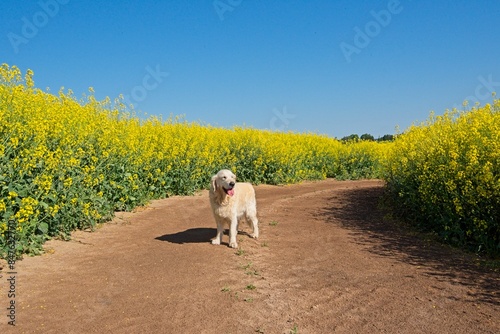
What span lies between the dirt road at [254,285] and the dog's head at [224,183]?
3.47 feet

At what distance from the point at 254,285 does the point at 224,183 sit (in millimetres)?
2159

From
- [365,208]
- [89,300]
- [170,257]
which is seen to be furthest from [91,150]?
[365,208]

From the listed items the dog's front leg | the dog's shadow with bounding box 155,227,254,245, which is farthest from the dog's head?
the dog's shadow with bounding box 155,227,254,245

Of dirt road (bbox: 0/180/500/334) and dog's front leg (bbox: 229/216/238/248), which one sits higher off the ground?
dog's front leg (bbox: 229/216/238/248)

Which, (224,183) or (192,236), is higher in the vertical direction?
(224,183)

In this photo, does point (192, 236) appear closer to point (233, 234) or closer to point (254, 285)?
point (233, 234)

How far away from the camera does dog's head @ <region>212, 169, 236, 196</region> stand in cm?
721

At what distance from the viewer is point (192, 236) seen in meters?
8.68

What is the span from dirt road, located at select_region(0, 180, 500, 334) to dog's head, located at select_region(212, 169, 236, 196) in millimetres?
1057

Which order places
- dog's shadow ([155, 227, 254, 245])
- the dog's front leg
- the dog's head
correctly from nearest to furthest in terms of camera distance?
the dog's head, the dog's front leg, dog's shadow ([155, 227, 254, 245])

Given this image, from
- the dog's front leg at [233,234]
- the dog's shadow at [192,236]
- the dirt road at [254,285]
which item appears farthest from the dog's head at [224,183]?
the dog's shadow at [192,236]

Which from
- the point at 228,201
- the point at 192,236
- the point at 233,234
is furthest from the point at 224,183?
the point at 192,236

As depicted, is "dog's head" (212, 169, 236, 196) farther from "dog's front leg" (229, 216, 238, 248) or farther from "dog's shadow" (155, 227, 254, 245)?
"dog's shadow" (155, 227, 254, 245)

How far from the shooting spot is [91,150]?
999 centimetres
